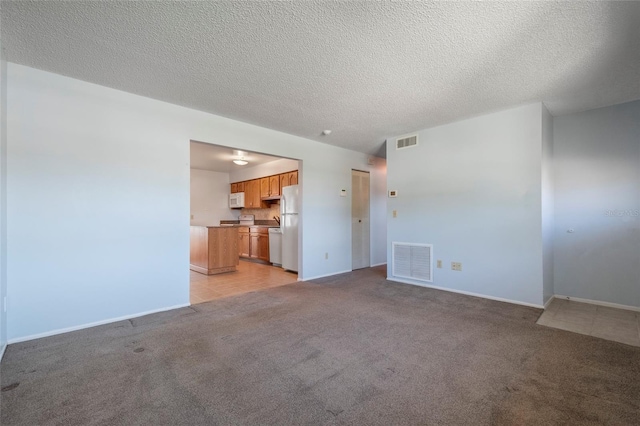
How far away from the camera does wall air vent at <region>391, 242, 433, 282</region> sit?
423 centimetres

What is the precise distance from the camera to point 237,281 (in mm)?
4742

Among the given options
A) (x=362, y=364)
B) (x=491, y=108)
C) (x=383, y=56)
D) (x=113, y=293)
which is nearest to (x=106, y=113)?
(x=113, y=293)

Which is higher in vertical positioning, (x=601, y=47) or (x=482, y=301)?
(x=601, y=47)

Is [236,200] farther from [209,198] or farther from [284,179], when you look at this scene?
[284,179]

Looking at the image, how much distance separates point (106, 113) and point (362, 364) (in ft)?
11.5

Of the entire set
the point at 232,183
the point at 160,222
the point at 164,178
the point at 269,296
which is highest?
the point at 232,183

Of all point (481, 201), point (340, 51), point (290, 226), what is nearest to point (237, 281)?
point (290, 226)

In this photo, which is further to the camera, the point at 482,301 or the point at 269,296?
the point at 269,296

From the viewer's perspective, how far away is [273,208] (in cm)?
734

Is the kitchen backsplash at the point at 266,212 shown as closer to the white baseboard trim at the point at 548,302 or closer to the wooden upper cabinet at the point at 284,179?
the wooden upper cabinet at the point at 284,179

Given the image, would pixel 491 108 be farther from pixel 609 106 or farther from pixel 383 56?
pixel 383 56

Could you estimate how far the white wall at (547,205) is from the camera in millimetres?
3328

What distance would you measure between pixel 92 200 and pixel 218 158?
11.8 ft

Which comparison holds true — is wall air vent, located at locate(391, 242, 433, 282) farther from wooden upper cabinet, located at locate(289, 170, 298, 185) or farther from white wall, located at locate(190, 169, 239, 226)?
white wall, located at locate(190, 169, 239, 226)
